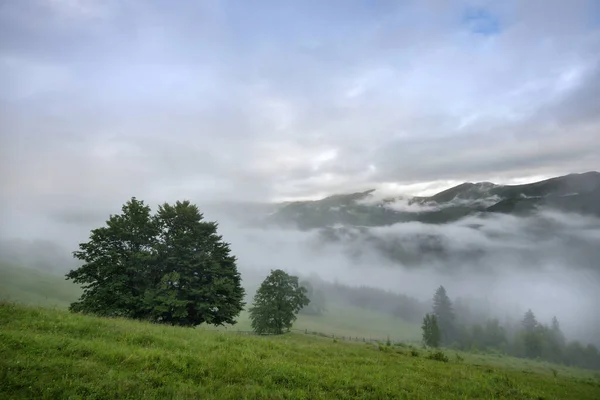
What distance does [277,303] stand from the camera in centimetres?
5569

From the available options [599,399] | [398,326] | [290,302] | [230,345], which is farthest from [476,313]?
[230,345]

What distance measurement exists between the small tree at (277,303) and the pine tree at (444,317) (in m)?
79.5

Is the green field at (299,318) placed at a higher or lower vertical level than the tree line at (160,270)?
lower

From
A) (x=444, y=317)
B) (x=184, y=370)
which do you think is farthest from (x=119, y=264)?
(x=444, y=317)

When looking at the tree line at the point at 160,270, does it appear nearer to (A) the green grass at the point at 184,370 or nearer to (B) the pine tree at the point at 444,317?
(A) the green grass at the point at 184,370

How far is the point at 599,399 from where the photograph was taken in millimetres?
18938

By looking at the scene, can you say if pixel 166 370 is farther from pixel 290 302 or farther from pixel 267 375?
pixel 290 302

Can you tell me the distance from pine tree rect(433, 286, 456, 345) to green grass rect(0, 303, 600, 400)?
106140 mm

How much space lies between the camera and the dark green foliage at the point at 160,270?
33.5 meters

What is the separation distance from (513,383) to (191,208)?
113ft

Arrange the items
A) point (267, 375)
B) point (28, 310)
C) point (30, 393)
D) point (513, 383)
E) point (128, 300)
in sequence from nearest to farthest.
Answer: point (30, 393), point (267, 375), point (28, 310), point (513, 383), point (128, 300)

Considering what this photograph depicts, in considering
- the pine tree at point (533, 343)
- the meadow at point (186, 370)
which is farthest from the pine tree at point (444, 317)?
the meadow at point (186, 370)

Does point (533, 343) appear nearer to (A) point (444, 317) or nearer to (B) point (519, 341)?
(B) point (519, 341)

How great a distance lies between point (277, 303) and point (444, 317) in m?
86.4
